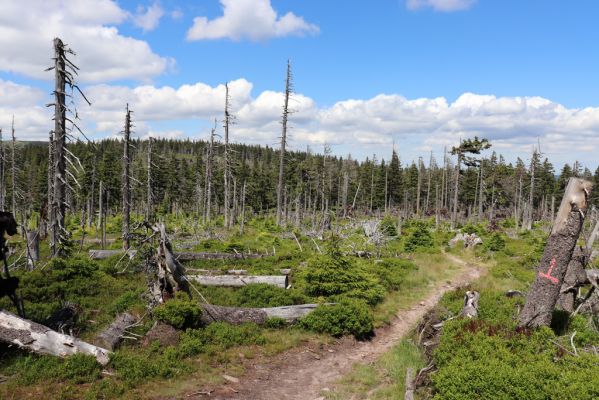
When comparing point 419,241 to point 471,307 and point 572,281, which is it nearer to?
point 572,281

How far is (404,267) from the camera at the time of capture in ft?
63.0

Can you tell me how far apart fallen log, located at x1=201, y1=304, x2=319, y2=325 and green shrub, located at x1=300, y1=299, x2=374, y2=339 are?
13.5 inches

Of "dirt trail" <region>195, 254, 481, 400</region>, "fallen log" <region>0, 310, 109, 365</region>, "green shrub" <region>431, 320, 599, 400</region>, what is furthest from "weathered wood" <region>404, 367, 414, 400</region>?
"fallen log" <region>0, 310, 109, 365</region>

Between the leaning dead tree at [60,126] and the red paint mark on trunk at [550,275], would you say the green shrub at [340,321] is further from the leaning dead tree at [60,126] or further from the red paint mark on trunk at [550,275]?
the leaning dead tree at [60,126]

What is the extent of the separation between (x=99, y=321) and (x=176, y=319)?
2.72m

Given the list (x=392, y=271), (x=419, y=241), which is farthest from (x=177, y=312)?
(x=419, y=241)

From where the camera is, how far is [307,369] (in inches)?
378

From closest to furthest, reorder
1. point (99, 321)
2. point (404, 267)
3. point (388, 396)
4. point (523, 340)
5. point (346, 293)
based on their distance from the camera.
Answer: point (523, 340)
point (388, 396)
point (99, 321)
point (346, 293)
point (404, 267)

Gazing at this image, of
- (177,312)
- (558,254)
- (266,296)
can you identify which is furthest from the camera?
(266,296)

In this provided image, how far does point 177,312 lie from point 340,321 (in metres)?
4.76

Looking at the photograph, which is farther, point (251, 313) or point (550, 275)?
point (251, 313)

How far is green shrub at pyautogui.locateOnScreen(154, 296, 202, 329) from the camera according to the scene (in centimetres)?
1004

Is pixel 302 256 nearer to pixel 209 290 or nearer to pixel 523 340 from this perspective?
pixel 209 290

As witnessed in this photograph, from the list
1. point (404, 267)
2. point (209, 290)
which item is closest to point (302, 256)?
point (404, 267)
